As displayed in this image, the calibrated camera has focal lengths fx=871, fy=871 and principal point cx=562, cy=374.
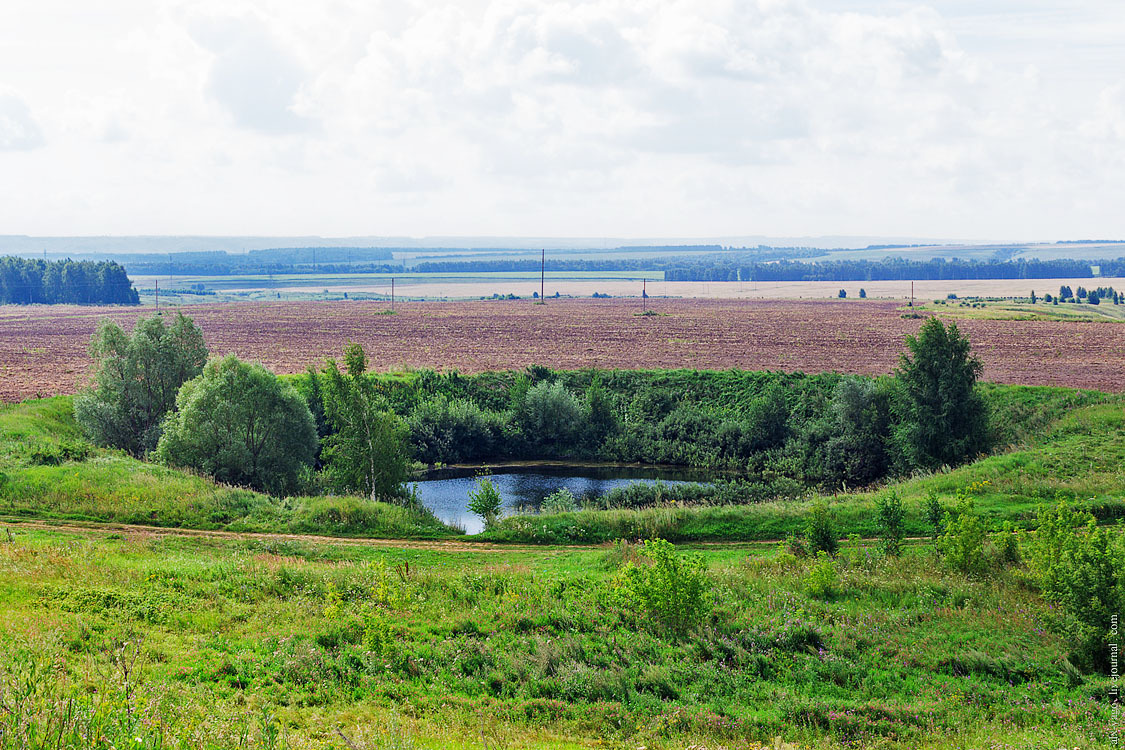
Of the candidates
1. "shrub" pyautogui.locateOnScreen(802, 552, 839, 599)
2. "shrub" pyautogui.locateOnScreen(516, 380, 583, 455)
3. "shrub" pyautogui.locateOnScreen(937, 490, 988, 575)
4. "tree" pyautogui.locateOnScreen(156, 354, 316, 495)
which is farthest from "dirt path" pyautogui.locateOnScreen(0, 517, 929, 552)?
"shrub" pyautogui.locateOnScreen(516, 380, 583, 455)

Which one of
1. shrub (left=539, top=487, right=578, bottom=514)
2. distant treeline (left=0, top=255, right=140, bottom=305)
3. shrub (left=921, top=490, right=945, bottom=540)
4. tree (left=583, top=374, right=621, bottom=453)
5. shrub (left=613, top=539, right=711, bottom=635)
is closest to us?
shrub (left=613, top=539, right=711, bottom=635)

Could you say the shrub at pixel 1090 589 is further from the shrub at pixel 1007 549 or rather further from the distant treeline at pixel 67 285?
the distant treeline at pixel 67 285

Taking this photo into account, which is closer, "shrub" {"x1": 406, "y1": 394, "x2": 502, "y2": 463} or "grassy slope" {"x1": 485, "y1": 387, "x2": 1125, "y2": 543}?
"grassy slope" {"x1": 485, "y1": 387, "x2": 1125, "y2": 543}

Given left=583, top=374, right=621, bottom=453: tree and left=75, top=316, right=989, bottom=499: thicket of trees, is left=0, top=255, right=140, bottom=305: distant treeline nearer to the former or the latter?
left=75, top=316, right=989, bottom=499: thicket of trees

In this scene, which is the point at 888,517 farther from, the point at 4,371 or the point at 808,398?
the point at 4,371

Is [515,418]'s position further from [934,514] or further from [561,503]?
[934,514]

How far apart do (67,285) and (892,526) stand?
560 ft

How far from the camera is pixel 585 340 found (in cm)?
8706

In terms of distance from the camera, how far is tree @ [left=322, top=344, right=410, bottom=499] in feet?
104

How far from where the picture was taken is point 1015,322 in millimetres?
99250

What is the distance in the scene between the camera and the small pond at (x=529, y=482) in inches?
1544

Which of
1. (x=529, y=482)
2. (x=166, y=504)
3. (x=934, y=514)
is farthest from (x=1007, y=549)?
(x=529, y=482)

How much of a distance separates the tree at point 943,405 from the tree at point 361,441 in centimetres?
2276

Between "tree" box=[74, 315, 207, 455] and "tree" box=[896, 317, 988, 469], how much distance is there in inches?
1308
